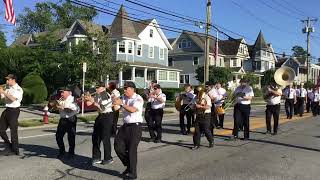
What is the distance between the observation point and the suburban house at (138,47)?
53312mm

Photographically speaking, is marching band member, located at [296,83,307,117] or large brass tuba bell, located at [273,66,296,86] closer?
large brass tuba bell, located at [273,66,296,86]

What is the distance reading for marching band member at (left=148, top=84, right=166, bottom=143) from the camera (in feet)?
46.6

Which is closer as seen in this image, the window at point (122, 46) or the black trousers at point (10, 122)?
the black trousers at point (10, 122)

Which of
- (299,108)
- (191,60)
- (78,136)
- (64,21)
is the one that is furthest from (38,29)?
(78,136)

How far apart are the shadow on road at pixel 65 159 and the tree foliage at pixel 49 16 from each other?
70695 mm

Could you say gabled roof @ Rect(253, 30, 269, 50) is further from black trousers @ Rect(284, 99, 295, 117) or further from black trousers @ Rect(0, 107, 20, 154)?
black trousers @ Rect(0, 107, 20, 154)

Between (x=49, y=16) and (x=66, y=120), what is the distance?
258 ft

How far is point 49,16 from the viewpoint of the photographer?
8662cm

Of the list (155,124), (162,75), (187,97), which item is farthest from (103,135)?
(162,75)

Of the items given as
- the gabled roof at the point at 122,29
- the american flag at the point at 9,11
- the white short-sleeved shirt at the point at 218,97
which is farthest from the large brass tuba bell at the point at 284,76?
the gabled roof at the point at 122,29

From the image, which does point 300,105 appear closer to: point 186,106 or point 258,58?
point 186,106

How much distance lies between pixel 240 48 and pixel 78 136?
68773 millimetres

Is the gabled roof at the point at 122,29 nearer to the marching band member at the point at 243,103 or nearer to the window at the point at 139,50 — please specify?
the window at the point at 139,50

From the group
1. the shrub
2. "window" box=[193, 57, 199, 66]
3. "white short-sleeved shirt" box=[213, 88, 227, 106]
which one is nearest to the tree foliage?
"window" box=[193, 57, 199, 66]
